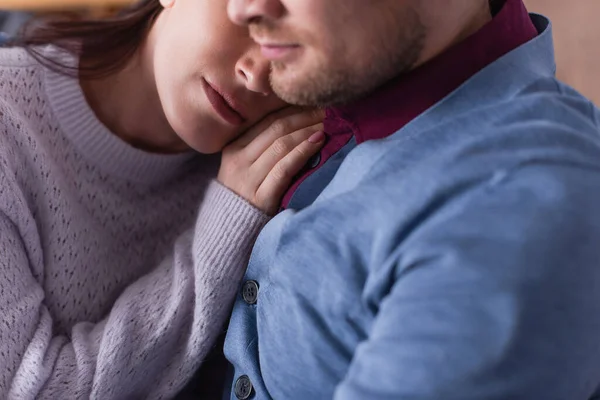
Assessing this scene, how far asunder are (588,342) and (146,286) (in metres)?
0.51

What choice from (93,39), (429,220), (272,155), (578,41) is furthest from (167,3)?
(578,41)

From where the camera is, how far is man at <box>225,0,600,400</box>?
47cm

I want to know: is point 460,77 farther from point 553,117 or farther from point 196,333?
point 196,333

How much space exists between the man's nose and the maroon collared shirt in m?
0.12

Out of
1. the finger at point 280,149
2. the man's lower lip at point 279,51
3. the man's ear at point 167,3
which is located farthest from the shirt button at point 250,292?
the man's ear at point 167,3

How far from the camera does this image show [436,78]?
1.93ft

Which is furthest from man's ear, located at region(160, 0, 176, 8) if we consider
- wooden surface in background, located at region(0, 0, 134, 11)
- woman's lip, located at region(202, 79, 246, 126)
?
wooden surface in background, located at region(0, 0, 134, 11)

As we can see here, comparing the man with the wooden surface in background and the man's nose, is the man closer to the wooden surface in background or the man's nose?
the man's nose

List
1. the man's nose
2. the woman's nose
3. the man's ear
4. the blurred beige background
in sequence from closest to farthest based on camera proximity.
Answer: the man's nose < the woman's nose < the man's ear < the blurred beige background

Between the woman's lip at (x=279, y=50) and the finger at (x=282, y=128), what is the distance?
157mm

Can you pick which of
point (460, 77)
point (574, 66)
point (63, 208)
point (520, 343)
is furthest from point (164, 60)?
point (574, 66)

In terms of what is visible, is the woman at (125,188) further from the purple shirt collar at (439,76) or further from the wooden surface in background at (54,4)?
the wooden surface in background at (54,4)

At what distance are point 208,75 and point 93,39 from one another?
22 centimetres

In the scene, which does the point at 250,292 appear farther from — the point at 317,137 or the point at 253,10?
the point at 253,10
